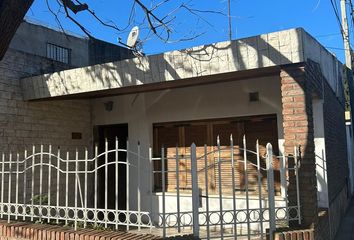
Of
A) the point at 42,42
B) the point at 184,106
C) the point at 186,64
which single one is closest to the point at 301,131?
the point at 186,64

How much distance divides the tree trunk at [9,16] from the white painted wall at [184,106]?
14.8 ft

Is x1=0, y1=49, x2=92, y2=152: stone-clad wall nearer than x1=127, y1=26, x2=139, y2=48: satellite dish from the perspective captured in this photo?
Yes

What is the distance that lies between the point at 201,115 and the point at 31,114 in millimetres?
3458

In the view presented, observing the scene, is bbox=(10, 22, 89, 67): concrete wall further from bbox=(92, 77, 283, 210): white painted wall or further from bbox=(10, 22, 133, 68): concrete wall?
bbox=(92, 77, 283, 210): white painted wall

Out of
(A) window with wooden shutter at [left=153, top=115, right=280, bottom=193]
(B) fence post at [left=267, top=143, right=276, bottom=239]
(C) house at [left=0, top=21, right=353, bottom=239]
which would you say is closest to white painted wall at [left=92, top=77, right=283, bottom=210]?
(C) house at [left=0, top=21, right=353, bottom=239]

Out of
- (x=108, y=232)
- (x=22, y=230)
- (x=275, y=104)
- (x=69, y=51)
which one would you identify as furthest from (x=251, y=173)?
(x=69, y=51)

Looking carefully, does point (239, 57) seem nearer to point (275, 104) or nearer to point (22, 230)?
point (275, 104)

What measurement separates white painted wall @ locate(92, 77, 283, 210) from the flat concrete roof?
46.8 inches

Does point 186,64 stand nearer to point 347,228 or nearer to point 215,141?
point 215,141

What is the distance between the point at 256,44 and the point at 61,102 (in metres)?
5.02

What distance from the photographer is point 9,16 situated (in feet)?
13.3

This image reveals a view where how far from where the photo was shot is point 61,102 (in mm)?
8773

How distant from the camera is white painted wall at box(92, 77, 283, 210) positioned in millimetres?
7500

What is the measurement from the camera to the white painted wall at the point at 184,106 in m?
7.50
